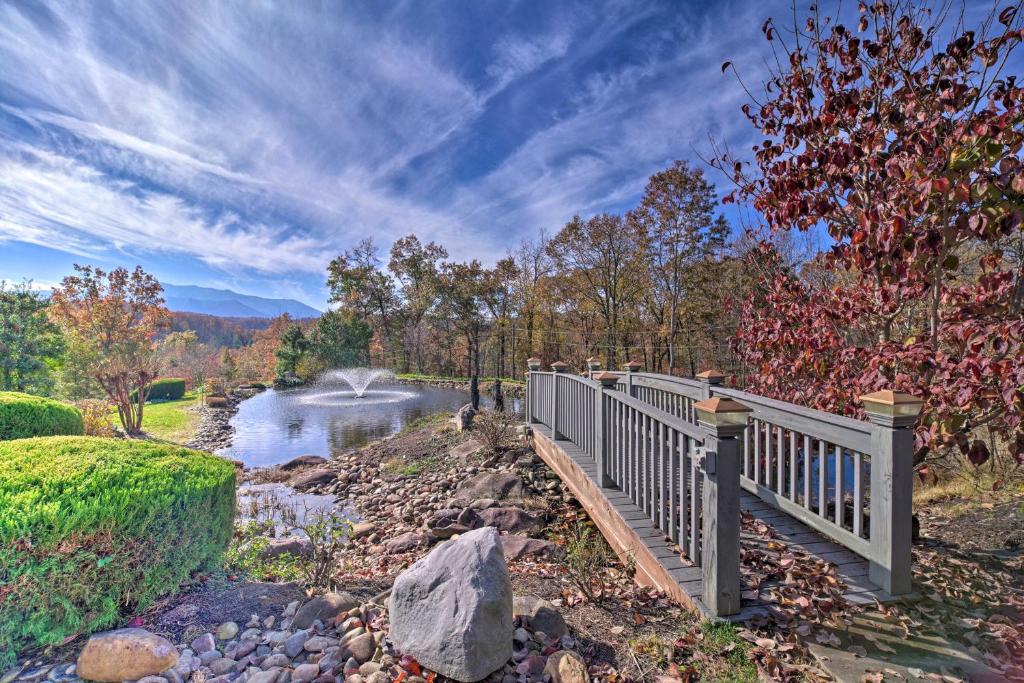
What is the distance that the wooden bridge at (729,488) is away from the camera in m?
2.12

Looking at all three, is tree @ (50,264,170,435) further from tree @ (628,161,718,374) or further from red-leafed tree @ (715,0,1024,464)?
tree @ (628,161,718,374)

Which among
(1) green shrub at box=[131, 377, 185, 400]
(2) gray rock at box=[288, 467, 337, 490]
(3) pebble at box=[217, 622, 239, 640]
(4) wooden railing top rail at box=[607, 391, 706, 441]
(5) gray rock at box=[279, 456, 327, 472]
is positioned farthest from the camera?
(1) green shrub at box=[131, 377, 185, 400]

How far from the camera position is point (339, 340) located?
23.8 m

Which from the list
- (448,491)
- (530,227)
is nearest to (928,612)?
(448,491)

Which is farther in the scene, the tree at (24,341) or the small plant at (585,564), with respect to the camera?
the tree at (24,341)

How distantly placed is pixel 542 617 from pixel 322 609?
1.14 metres

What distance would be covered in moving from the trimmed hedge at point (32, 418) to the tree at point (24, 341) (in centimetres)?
400

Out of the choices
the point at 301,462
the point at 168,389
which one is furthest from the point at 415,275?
the point at 301,462

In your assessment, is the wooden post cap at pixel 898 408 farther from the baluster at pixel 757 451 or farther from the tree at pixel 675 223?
the tree at pixel 675 223

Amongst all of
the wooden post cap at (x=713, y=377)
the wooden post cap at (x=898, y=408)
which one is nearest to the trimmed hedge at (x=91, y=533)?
the wooden post cap at (x=898, y=408)

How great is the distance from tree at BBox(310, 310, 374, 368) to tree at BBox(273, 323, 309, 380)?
20.0 inches

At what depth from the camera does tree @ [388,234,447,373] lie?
23734mm

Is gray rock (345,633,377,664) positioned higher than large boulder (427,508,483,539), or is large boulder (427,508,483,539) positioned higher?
gray rock (345,633,377,664)

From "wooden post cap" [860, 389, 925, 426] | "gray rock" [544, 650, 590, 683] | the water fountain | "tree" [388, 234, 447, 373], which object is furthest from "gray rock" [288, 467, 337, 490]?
"tree" [388, 234, 447, 373]
